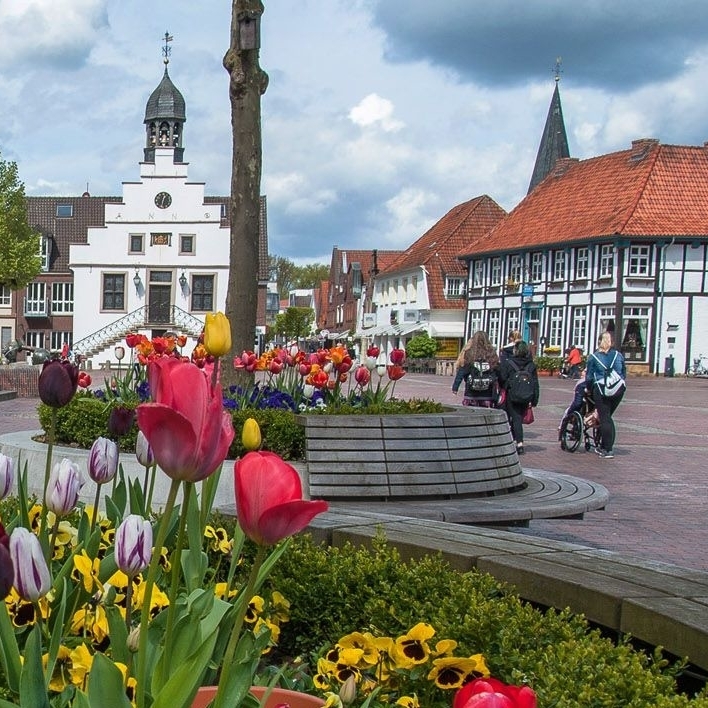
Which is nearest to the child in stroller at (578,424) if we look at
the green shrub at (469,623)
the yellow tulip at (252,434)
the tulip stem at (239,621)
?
the green shrub at (469,623)

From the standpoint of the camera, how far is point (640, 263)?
151 feet

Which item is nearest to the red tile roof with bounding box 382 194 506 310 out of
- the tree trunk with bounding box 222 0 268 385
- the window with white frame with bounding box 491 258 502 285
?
the window with white frame with bounding box 491 258 502 285

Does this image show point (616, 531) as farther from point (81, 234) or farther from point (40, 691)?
point (81, 234)

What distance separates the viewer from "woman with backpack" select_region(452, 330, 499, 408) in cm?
1291

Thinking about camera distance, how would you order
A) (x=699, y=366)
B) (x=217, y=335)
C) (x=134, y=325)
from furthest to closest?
(x=134, y=325), (x=699, y=366), (x=217, y=335)

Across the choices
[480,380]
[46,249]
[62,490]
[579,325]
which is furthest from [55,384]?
[46,249]

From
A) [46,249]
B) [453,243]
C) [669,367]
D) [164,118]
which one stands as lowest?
[669,367]

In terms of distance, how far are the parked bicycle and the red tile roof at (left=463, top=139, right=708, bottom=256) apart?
565 cm

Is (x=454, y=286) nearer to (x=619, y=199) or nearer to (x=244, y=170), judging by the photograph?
(x=619, y=199)

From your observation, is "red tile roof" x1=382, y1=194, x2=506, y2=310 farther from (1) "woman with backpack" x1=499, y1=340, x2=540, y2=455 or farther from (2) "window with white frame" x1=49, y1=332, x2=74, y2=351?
(1) "woman with backpack" x1=499, y1=340, x2=540, y2=455

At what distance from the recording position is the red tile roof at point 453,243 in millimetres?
60469

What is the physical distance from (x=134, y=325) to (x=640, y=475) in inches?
1769

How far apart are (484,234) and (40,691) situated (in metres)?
59.8

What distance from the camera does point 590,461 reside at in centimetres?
1246
